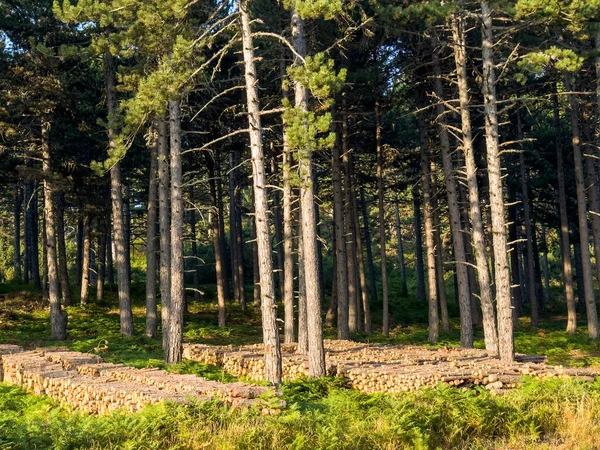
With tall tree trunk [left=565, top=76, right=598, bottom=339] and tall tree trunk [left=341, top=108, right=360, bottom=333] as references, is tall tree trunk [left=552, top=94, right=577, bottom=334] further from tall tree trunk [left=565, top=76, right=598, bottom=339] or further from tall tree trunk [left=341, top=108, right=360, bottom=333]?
tall tree trunk [left=341, top=108, right=360, bottom=333]

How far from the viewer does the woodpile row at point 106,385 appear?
12.2 metres

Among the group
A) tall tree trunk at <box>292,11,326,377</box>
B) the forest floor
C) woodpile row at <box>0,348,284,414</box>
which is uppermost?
tall tree trunk at <box>292,11,326,377</box>

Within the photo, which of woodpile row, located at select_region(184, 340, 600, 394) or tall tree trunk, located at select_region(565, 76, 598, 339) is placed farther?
tall tree trunk, located at select_region(565, 76, 598, 339)

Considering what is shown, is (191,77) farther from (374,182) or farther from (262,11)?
(374,182)

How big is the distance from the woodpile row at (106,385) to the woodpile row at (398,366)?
3313 mm

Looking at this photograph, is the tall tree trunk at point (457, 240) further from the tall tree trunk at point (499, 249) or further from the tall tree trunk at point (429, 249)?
the tall tree trunk at point (499, 249)

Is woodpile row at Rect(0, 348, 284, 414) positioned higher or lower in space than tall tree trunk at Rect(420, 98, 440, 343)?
lower

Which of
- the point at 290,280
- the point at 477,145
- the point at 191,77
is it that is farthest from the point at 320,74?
the point at 477,145

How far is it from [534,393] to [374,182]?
2136 centimetres

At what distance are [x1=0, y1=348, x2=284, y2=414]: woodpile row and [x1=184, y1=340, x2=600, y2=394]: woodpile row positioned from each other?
3.31 meters

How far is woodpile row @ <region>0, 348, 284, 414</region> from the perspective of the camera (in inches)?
480

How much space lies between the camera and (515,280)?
36625 millimetres

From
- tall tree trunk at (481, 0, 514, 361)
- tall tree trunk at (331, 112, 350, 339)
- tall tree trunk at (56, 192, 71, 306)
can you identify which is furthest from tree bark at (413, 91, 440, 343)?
tall tree trunk at (56, 192, 71, 306)

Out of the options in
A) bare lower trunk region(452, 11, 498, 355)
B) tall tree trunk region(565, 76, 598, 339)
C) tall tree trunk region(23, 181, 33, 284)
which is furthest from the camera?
tall tree trunk region(23, 181, 33, 284)
